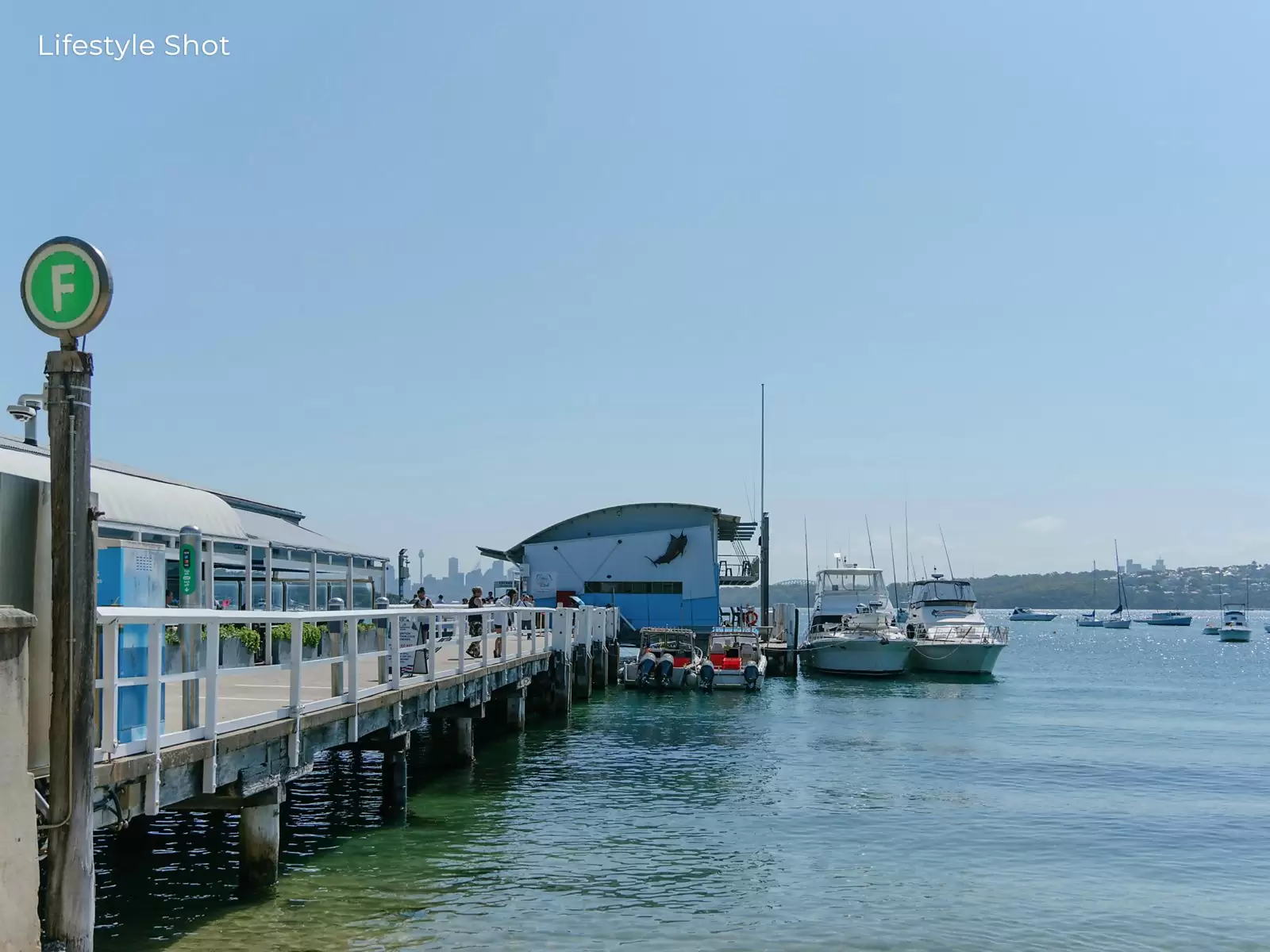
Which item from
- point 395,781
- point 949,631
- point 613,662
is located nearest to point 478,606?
point 395,781

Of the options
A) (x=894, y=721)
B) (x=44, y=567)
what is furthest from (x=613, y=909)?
(x=894, y=721)

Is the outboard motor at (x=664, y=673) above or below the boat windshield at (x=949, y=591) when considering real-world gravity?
below

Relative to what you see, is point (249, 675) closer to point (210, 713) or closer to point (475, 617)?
point (210, 713)

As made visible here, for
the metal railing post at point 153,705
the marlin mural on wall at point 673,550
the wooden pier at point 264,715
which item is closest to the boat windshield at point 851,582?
the marlin mural on wall at point 673,550

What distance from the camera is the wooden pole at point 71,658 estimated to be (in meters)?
6.80

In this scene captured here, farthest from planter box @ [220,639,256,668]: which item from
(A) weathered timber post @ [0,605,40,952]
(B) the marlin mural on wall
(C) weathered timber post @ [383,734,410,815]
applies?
(B) the marlin mural on wall

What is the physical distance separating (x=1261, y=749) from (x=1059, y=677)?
29.5 m

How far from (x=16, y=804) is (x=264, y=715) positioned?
208 inches

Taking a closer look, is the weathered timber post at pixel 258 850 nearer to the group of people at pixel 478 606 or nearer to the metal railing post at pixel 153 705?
the metal railing post at pixel 153 705

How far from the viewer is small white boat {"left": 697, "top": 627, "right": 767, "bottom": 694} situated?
41.4m

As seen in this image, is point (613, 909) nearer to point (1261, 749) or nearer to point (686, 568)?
point (1261, 749)

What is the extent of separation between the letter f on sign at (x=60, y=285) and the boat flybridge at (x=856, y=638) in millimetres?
44330

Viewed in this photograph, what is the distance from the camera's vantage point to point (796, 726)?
105 ft

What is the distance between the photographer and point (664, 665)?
41.0 meters
